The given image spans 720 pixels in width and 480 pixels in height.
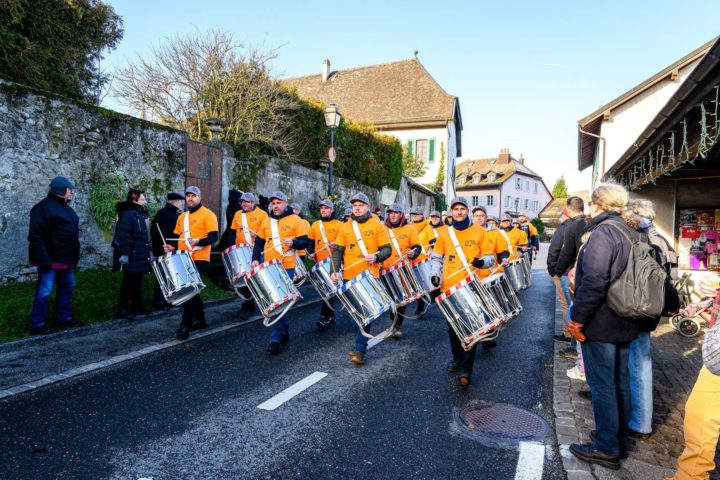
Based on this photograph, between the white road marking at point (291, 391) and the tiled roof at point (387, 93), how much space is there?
3202cm

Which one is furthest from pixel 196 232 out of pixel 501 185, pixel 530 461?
pixel 501 185

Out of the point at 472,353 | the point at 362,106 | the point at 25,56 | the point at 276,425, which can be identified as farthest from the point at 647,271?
the point at 362,106

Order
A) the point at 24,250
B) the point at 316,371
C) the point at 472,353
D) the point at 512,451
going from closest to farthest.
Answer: the point at 512,451 → the point at 472,353 → the point at 316,371 → the point at 24,250

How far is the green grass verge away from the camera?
6.25 meters

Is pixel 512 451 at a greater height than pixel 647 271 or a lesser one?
lesser

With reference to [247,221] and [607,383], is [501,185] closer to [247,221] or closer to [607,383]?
[247,221]

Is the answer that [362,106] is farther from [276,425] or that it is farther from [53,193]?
[276,425]

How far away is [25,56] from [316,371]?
775 centimetres

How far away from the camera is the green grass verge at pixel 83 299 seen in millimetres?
6246

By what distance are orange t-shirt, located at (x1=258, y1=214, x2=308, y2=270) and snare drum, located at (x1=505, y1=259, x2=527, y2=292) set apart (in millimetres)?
4480

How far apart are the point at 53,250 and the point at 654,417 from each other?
7461 mm

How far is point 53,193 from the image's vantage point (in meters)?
6.59

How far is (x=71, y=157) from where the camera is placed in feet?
28.6

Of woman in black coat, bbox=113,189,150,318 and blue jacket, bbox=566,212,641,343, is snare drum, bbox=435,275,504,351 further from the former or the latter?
woman in black coat, bbox=113,189,150,318
